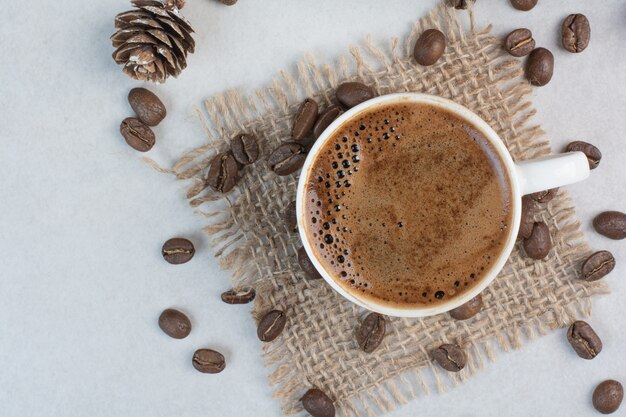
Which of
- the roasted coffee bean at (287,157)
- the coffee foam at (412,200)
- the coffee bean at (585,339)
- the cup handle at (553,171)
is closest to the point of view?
A: the cup handle at (553,171)

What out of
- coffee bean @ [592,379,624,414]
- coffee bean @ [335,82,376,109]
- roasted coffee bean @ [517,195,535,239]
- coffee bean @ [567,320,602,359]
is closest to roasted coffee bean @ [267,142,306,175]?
coffee bean @ [335,82,376,109]

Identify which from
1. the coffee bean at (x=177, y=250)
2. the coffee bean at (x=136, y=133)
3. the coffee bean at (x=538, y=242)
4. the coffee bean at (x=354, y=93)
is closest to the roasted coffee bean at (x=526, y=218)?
the coffee bean at (x=538, y=242)

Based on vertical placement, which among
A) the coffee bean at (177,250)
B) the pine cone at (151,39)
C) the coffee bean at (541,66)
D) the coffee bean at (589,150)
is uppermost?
the pine cone at (151,39)

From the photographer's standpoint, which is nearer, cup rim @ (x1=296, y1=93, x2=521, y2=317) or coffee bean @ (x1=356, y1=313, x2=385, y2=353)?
cup rim @ (x1=296, y1=93, x2=521, y2=317)

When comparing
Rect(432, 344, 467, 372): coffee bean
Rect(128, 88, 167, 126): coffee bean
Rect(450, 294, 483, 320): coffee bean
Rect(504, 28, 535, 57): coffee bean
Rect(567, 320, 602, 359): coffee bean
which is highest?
Rect(128, 88, 167, 126): coffee bean

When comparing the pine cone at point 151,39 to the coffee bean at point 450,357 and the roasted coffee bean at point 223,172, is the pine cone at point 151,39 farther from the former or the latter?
the coffee bean at point 450,357

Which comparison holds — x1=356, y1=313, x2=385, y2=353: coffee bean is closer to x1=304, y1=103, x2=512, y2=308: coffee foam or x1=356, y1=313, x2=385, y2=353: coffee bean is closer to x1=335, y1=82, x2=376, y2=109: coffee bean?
x1=304, y1=103, x2=512, y2=308: coffee foam
